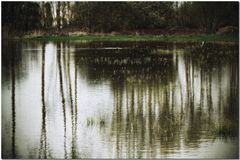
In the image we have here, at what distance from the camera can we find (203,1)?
33.3 ft

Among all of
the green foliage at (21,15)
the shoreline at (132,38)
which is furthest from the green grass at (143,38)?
the green foliage at (21,15)

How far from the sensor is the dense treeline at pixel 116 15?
10.1 metres

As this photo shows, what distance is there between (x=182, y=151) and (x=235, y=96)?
2.69 ft

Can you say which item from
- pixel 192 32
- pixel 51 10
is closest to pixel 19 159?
pixel 51 10

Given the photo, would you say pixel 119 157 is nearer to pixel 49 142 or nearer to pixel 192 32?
pixel 49 142

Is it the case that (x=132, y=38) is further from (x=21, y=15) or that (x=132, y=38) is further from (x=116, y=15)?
(x=21, y=15)

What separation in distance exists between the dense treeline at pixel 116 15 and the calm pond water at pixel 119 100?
203 mm

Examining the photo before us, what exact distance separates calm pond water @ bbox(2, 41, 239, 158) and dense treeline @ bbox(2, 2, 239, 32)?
20 cm

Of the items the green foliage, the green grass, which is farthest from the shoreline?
the green foliage

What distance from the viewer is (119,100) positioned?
33.4ft

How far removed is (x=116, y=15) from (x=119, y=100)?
2.93ft

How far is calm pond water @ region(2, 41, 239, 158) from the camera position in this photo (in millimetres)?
9828

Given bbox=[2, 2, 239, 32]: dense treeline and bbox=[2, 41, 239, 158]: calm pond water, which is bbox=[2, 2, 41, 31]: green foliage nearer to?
bbox=[2, 2, 239, 32]: dense treeline

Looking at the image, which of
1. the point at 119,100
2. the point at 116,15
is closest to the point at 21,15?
the point at 116,15
